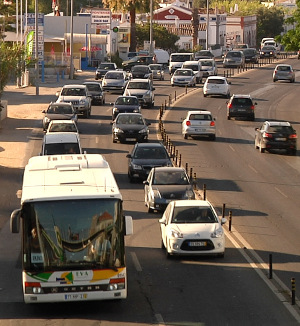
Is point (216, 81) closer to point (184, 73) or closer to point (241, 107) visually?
point (184, 73)

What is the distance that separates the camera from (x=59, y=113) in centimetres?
5384

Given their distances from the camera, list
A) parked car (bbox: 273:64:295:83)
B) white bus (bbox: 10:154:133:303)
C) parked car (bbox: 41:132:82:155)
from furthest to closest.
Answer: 1. parked car (bbox: 273:64:295:83)
2. parked car (bbox: 41:132:82:155)
3. white bus (bbox: 10:154:133:303)

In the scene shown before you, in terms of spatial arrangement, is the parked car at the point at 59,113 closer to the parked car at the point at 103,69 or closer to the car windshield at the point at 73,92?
the car windshield at the point at 73,92

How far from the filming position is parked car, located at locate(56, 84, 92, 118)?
59438 millimetres

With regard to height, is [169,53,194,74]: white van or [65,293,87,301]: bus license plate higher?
[169,53,194,74]: white van

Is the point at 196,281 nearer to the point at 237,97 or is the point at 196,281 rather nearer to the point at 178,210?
the point at 178,210

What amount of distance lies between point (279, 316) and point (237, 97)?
42.3 metres

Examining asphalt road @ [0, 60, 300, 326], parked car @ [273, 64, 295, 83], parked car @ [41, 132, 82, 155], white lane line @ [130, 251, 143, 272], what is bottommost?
white lane line @ [130, 251, 143, 272]

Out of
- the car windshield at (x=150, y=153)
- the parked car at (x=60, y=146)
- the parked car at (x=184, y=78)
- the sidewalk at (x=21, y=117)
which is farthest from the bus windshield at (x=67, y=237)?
the parked car at (x=184, y=78)

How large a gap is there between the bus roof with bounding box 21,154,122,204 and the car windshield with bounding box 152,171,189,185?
9883mm

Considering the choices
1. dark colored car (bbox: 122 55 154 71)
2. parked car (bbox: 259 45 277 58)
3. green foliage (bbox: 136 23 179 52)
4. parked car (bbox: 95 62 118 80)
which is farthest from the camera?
green foliage (bbox: 136 23 179 52)

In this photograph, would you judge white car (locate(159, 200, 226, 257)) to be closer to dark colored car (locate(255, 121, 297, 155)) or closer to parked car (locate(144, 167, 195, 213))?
parked car (locate(144, 167, 195, 213))

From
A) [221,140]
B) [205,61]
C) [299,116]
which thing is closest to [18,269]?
[221,140]

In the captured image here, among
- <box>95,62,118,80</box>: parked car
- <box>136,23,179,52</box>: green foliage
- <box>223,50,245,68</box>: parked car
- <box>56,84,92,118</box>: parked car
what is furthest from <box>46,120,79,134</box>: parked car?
<box>136,23,179,52</box>: green foliage
